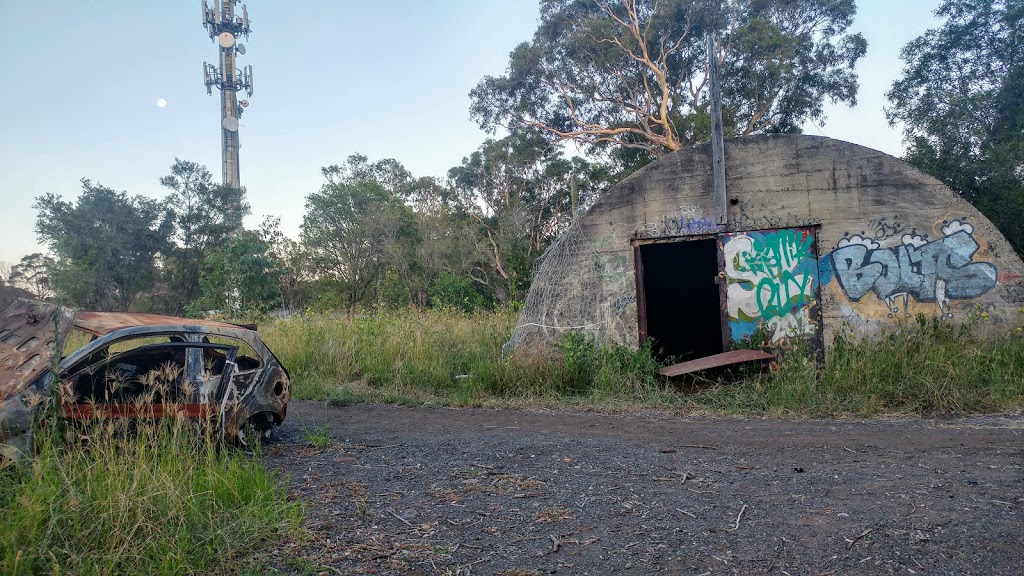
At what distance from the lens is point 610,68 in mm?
24172

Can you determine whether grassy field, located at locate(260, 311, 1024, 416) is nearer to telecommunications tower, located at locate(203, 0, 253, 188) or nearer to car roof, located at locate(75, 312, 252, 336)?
car roof, located at locate(75, 312, 252, 336)

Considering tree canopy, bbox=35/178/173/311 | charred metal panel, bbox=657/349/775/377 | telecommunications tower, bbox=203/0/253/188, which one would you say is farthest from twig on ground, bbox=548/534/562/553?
telecommunications tower, bbox=203/0/253/188

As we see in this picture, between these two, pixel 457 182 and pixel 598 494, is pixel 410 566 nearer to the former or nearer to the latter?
pixel 598 494

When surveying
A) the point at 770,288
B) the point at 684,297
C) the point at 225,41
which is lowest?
the point at 684,297

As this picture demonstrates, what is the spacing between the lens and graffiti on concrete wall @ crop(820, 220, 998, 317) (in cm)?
830

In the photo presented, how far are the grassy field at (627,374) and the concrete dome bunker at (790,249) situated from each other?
38cm

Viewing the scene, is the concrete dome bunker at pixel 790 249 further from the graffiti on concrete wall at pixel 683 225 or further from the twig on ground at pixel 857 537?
the twig on ground at pixel 857 537

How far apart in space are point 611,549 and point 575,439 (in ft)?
8.88

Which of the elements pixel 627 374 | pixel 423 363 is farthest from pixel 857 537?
pixel 423 363

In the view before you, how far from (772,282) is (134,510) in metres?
7.83

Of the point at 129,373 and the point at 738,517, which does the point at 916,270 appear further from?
the point at 129,373

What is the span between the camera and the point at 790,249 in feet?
29.0

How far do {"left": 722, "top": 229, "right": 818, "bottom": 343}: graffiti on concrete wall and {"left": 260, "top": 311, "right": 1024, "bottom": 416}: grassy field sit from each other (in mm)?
627

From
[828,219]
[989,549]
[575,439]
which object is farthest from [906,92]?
[989,549]
